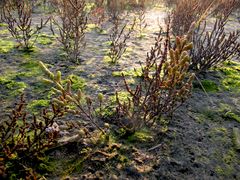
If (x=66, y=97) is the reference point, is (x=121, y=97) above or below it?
below

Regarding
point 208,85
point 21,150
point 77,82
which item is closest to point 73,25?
point 77,82

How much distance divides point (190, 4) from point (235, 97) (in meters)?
2.44

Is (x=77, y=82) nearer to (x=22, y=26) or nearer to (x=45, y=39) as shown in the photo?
(x=22, y=26)

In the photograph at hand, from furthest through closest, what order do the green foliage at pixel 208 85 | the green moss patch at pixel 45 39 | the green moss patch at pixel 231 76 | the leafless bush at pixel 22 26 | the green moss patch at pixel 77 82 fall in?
the green moss patch at pixel 45 39, the leafless bush at pixel 22 26, the green moss patch at pixel 231 76, the green foliage at pixel 208 85, the green moss patch at pixel 77 82

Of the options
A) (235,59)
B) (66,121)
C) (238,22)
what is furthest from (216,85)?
(238,22)

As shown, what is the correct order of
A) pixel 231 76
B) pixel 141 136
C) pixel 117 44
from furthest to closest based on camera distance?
1. pixel 117 44
2. pixel 231 76
3. pixel 141 136

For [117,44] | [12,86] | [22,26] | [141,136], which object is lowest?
[141,136]

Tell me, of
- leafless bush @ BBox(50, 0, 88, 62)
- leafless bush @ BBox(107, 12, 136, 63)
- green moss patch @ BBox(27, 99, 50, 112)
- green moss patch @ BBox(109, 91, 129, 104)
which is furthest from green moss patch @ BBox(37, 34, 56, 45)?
green moss patch @ BBox(109, 91, 129, 104)

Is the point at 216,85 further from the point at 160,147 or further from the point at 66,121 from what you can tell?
the point at 66,121

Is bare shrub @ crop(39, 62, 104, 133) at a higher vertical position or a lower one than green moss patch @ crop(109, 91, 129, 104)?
higher

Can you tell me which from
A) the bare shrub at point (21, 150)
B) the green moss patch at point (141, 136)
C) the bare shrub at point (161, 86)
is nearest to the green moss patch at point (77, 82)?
the bare shrub at point (161, 86)

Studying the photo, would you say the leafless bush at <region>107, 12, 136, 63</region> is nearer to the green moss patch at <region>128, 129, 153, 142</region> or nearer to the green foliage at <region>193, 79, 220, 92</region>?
the green foliage at <region>193, 79, 220, 92</region>

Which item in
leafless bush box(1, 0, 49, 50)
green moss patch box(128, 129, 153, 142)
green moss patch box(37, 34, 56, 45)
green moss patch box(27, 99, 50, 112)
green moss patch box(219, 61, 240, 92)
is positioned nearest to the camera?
green moss patch box(128, 129, 153, 142)

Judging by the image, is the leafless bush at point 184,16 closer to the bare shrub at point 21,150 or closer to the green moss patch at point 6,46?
the green moss patch at point 6,46
